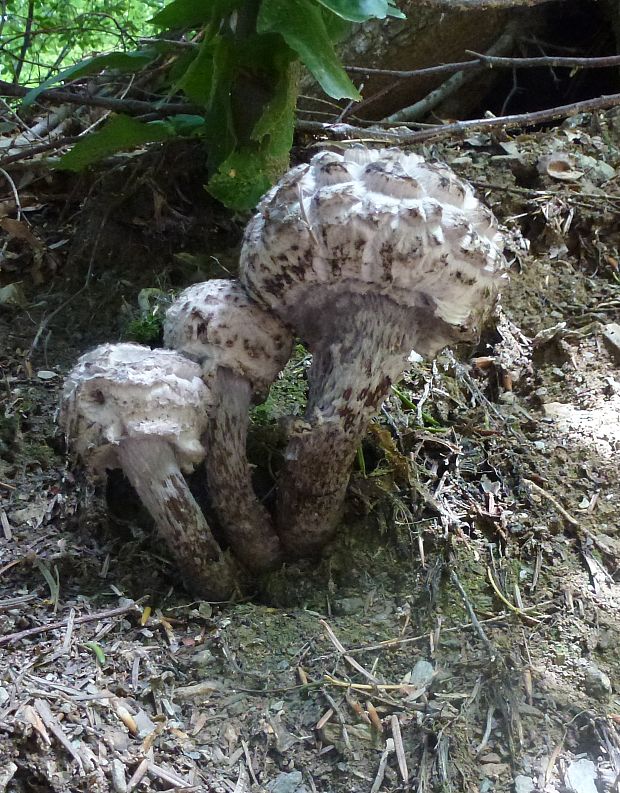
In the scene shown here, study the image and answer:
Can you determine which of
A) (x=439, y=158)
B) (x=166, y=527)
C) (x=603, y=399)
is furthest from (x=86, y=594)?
(x=439, y=158)

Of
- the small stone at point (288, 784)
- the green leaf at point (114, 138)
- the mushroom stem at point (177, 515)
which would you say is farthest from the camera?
the green leaf at point (114, 138)

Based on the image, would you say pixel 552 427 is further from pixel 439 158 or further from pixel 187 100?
pixel 187 100

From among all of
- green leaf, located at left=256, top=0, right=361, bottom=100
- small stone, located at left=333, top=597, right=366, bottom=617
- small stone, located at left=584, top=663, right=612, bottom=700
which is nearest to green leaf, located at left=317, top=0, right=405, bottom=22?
green leaf, located at left=256, top=0, right=361, bottom=100

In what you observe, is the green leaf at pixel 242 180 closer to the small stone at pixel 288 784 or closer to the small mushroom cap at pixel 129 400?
the small mushroom cap at pixel 129 400

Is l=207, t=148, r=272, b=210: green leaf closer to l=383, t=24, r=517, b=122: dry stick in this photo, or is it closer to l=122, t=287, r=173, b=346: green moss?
l=122, t=287, r=173, b=346: green moss

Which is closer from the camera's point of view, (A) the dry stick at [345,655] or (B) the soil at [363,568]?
(B) the soil at [363,568]

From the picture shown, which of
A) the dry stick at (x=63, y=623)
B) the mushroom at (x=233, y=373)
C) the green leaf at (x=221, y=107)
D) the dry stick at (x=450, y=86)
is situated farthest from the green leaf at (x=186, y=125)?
the dry stick at (x=63, y=623)

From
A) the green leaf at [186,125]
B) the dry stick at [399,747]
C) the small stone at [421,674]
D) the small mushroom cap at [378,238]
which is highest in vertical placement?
the green leaf at [186,125]
